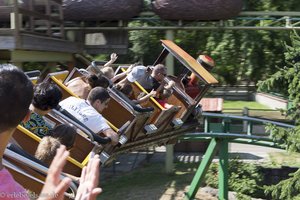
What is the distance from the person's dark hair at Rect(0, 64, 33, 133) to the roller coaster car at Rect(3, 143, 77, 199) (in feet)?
2.99

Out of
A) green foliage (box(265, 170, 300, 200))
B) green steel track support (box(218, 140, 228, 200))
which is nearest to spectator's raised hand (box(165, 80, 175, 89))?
green foliage (box(265, 170, 300, 200))

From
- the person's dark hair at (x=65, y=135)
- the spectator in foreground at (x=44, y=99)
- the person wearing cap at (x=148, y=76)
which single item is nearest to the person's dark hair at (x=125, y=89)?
the person wearing cap at (x=148, y=76)

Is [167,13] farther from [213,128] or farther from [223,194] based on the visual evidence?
[223,194]

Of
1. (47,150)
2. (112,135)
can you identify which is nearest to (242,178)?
(112,135)

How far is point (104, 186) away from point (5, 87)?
8469 millimetres

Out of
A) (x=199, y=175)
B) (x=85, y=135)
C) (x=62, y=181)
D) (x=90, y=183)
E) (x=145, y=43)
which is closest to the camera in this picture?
(x=62, y=181)

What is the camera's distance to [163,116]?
4.82 m

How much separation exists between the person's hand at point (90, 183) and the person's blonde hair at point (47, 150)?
1123mm

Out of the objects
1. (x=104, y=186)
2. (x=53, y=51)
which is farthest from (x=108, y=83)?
(x=104, y=186)

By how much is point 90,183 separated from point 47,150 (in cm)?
119

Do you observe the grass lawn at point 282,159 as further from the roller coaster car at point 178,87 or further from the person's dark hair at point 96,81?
the person's dark hair at point 96,81

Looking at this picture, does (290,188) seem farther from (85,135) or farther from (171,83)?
(85,135)

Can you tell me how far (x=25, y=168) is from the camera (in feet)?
7.50

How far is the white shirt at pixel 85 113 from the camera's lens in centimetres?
348
